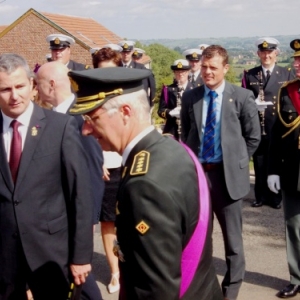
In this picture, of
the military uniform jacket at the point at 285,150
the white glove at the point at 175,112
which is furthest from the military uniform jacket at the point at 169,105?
the military uniform jacket at the point at 285,150

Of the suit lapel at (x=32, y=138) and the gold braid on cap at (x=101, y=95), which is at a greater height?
the gold braid on cap at (x=101, y=95)

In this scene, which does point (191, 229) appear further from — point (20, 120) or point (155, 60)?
point (155, 60)

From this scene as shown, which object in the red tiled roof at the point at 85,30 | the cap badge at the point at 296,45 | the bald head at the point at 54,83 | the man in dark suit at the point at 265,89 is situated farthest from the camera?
the red tiled roof at the point at 85,30

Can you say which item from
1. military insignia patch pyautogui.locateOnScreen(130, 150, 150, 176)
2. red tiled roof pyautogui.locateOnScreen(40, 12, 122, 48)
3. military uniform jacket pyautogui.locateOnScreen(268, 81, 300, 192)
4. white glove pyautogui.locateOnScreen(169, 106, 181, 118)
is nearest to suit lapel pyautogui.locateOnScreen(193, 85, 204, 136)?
military uniform jacket pyautogui.locateOnScreen(268, 81, 300, 192)

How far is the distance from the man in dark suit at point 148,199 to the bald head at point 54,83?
1.97m

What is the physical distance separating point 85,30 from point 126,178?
43088 mm

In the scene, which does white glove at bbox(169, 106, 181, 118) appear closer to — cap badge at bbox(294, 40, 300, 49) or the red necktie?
cap badge at bbox(294, 40, 300, 49)

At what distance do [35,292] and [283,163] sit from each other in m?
2.38

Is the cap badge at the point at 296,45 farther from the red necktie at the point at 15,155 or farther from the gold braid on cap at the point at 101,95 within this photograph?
the gold braid on cap at the point at 101,95

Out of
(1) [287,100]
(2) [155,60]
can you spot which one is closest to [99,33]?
(2) [155,60]

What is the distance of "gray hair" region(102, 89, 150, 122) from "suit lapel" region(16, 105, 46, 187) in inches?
52.3

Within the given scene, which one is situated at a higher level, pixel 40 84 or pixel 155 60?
pixel 40 84

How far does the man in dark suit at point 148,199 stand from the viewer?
1987 millimetres

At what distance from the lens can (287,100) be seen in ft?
16.0
